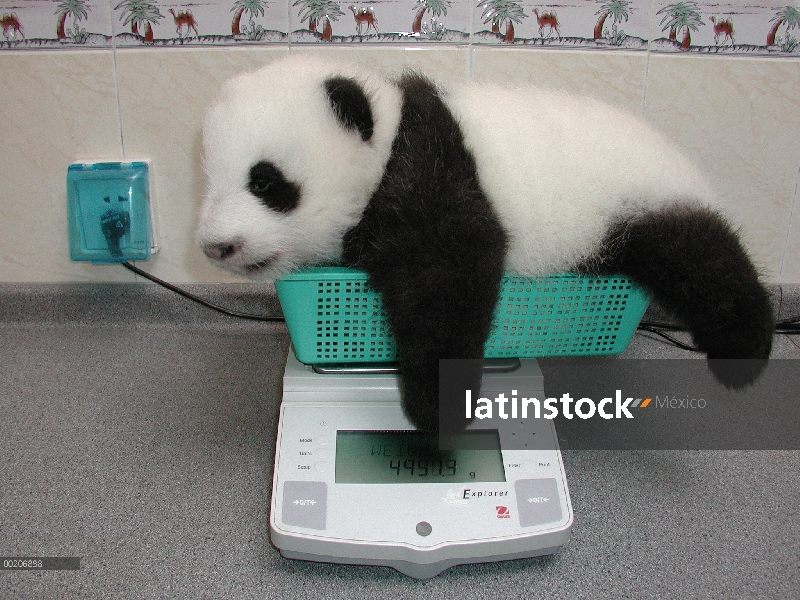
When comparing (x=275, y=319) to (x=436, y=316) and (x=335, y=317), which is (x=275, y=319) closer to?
(x=335, y=317)

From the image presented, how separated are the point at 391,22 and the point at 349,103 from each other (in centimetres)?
45

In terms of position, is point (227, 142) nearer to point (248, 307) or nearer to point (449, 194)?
point (449, 194)

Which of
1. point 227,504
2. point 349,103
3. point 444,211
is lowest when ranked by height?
point 227,504

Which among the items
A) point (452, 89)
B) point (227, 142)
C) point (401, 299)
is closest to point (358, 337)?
point (401, 299)

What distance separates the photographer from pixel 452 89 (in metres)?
0.85

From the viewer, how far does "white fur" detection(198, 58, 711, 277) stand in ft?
2.27

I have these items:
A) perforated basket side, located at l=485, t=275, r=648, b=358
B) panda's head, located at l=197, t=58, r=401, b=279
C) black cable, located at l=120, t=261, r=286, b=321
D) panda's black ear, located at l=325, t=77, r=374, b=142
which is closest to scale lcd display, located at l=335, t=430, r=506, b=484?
perforated basket side, located at l=485, t=275, r=648, b=358

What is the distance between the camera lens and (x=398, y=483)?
2.25 feet

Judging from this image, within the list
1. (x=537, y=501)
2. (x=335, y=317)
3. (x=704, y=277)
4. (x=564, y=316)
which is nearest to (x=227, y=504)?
(x=335, y=317)

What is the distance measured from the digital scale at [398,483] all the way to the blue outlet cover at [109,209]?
1.75 feet

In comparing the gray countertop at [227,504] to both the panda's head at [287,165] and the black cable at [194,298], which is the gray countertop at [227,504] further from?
the panda's head at [287,165]

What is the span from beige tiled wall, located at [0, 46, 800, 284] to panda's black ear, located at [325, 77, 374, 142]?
41 cm

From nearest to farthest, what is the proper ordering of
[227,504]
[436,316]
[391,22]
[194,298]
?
1. [436,316]
2. [227,504]
3. [391,22]
4. [194,298]

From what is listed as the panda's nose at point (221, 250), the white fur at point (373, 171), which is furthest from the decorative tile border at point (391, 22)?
the panda's nose at point (221, 250)
